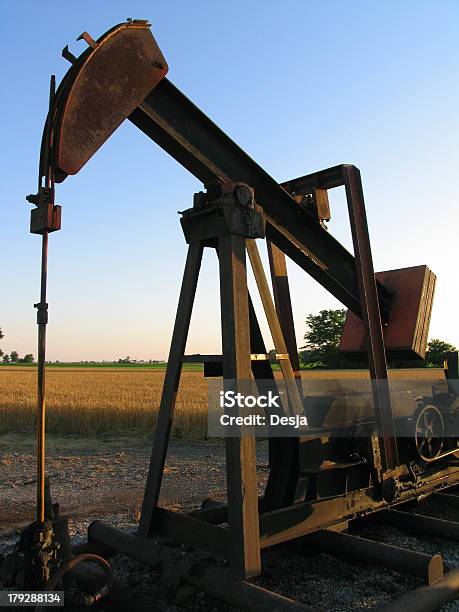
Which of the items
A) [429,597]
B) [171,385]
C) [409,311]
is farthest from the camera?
[409,311]

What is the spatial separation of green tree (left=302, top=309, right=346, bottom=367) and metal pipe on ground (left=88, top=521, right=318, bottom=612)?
2884 cm

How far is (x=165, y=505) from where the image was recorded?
6574 millimetres

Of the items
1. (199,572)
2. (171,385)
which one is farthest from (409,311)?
(199,572)

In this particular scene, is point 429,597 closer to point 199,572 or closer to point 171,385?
point 199,572

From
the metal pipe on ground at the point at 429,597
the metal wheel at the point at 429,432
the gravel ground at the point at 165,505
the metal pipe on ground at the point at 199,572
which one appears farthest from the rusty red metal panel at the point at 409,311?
the metal pipe on ground at the point at 199,572

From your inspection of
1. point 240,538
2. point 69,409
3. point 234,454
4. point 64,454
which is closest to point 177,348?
point 234,454

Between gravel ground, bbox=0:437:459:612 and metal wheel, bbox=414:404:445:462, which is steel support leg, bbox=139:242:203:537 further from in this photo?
metal wheel, bbox=414:404:445:462

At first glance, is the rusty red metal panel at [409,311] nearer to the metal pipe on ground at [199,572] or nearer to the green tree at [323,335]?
the metal pipe on ground at [199,572]

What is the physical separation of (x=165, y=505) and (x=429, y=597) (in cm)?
381

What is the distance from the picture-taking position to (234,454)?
11.4ft

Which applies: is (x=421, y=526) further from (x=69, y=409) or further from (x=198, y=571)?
(x=69, y=409)

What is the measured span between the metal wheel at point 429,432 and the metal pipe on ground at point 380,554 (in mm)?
1316

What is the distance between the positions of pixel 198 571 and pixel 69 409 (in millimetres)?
11596

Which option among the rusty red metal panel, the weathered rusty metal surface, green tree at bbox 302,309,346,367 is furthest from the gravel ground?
green tree at bbox 302,309,346,367
